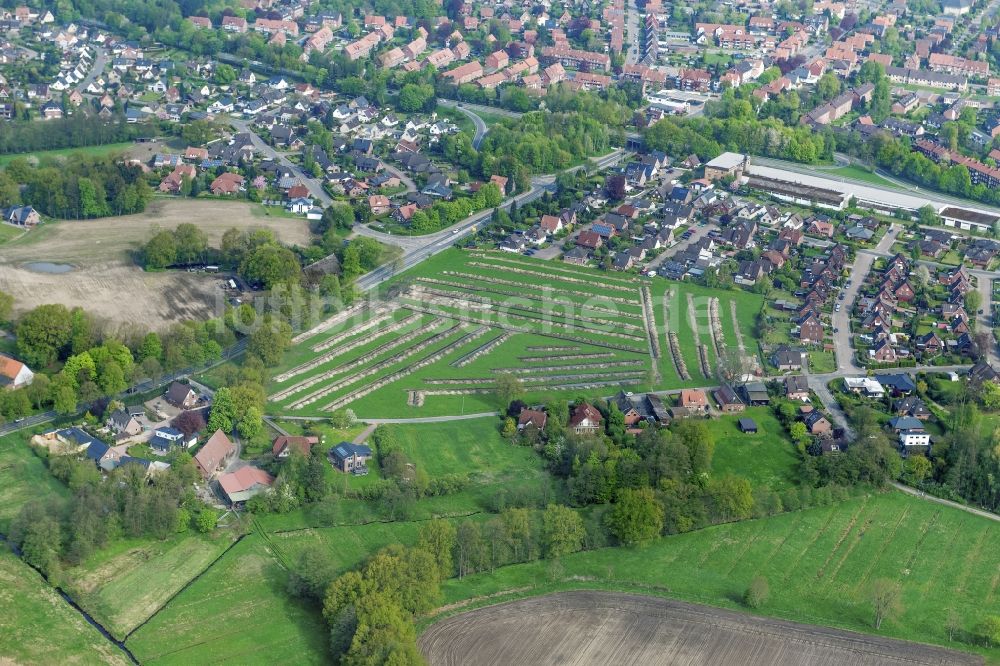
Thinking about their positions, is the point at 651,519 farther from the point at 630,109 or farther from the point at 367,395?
the point at 630,109

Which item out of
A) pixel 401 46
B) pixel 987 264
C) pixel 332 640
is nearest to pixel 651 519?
pixel 332 640

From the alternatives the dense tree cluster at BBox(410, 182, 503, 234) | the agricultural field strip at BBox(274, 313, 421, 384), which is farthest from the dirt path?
the dense tree cluster at BBox(410, 182, 503, 234)

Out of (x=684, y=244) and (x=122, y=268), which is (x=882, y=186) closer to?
(x=684, y=244)

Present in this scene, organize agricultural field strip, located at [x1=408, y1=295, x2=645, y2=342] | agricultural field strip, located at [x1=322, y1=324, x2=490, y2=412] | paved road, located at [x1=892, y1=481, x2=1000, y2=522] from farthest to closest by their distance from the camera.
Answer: agricultural field strip, located at [x1=408, y1=295, x2=645, y2=342]
agricultural field strip, located at [x1=322, y1=324, x2=490, y2=412]
paved road, located at [x1=892, y1=481, x2=1000, y2=522]

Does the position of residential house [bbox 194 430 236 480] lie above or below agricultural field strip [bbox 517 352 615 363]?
above

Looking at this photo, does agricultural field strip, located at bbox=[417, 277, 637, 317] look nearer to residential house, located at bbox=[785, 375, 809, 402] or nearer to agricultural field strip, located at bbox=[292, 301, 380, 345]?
agricultural field strip, located at bbox=[292, 301, 380, 345]

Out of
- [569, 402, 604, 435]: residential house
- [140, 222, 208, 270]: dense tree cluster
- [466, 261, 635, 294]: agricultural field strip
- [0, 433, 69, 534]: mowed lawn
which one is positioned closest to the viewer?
[0, 433, 69, 534]: mowed lawn
